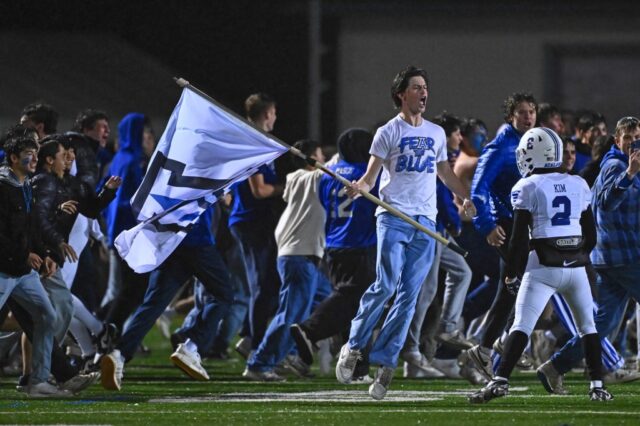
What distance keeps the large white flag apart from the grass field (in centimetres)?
123

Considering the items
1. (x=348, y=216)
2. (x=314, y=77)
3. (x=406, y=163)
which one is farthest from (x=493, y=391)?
(x=314, y=77)

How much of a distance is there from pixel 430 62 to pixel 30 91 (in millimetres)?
9402

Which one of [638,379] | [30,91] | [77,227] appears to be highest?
[30,91]

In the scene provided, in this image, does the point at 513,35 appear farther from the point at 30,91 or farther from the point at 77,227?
the point at 77,227

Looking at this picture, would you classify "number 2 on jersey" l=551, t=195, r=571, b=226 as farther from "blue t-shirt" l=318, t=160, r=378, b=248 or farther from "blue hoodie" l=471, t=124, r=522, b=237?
"blue t-shirt" l=318, t=160, r=378, b=248

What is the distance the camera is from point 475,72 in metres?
37.2

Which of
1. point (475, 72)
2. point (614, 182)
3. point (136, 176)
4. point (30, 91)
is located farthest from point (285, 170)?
point (475, 72)

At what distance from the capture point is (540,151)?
1209cm

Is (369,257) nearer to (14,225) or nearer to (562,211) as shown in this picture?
(562,211)

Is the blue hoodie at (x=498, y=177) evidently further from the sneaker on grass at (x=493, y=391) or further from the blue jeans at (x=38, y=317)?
the blue jeans at (x=38, y=317)

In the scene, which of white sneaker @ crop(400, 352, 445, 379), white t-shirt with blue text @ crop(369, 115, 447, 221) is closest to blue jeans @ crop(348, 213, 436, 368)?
white t-shirt with blue text @ crop(369, 115, 447, 221)

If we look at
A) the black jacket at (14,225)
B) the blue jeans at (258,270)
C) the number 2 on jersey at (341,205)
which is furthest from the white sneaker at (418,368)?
the black jacket at (14,225)

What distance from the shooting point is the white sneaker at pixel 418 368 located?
15.2 m

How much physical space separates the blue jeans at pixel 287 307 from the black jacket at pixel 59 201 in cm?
183
